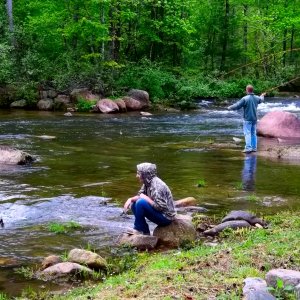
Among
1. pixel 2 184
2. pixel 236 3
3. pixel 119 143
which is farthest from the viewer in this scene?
pixel 236 3

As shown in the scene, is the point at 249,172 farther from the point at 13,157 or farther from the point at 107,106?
the point at 107,106

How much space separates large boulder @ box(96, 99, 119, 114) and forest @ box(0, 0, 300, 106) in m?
1.64

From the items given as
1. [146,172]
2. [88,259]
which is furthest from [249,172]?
[88,259]

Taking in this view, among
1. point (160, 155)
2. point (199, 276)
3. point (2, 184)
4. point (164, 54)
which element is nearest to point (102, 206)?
point (2, 184)

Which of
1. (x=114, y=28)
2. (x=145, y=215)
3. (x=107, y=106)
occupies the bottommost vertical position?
(x=107, y=106)

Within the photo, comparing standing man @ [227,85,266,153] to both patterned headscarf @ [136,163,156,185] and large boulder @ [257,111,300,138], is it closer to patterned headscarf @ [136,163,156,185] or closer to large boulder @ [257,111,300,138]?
large boulder @ [257,111,300,138]

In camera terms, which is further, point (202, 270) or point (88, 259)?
point (88, 259)

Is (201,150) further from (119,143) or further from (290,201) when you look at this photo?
(290,201)

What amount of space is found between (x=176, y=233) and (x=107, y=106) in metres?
21.6

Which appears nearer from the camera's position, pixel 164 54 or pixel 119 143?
pixel 119 143

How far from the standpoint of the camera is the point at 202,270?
5.73 m

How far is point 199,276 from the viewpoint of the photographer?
552 centimetres

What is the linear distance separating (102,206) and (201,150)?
743 centimetres

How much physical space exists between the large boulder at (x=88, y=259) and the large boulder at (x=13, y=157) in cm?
767
